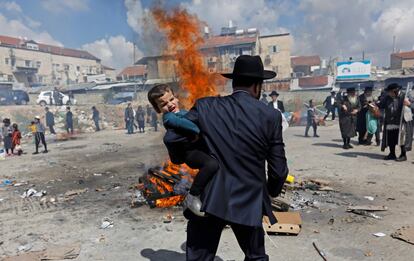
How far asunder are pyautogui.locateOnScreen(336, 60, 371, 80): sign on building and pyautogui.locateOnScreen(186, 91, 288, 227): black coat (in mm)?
45872

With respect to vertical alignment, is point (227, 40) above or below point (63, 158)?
above

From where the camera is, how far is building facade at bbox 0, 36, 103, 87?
6081 cm

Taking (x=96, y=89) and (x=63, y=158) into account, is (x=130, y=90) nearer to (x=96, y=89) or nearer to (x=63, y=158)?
(x=96, y=89)

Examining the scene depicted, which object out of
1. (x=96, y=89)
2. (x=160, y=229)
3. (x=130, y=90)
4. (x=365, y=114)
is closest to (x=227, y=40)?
(x=130, y=90)

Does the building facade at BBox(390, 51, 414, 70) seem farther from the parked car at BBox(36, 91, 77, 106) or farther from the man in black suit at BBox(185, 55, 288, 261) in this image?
the man in black suit at BBox(185, 55, 288, 261)

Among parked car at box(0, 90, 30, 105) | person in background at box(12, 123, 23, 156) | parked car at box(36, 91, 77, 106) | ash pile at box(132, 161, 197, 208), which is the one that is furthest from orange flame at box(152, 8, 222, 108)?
parked car at box(0, 90, 30, 105)

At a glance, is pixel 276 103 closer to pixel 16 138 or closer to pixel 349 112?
pixel 349 112

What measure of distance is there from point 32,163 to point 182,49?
7456 mm

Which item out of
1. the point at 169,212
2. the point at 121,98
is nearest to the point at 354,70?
the point at 121,98

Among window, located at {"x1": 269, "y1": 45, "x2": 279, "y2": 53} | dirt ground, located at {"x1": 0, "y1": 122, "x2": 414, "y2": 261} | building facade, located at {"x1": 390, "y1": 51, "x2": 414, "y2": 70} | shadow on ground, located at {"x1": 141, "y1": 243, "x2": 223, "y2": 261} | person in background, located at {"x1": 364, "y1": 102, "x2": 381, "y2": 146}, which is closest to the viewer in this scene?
shadow on ground, located at {"x1": 141, "y1": 243, "x2": 223, "y2": 261}

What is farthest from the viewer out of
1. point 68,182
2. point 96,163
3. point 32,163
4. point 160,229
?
point 32,163

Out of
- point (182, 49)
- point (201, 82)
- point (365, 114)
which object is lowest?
point (365, 114)

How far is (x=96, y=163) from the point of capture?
1093 centimetres

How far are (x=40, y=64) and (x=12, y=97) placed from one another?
124ft
